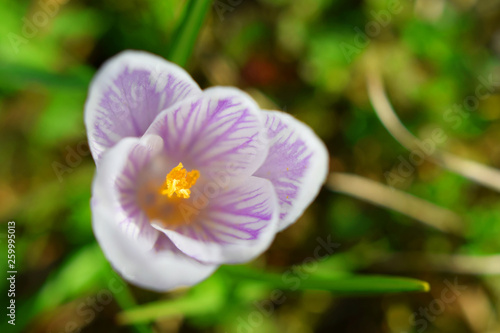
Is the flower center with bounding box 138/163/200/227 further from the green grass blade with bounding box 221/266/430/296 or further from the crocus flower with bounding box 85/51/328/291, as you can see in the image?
the green grass blade with bounding box 221/266/430/296

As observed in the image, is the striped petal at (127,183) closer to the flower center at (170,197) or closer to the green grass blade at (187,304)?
the flower center at (170,197)

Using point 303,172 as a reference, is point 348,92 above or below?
below

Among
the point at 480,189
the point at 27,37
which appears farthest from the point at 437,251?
the point at 27,37

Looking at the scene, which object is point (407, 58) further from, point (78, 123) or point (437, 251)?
point (78, 123)

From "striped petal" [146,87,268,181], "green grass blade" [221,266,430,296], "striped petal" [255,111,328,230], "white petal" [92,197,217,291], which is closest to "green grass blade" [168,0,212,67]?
"striped petal" [146,87,268,181]

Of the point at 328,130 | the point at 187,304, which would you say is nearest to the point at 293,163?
the point at 187,304

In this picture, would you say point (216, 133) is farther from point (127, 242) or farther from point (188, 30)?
point (127, 242)
